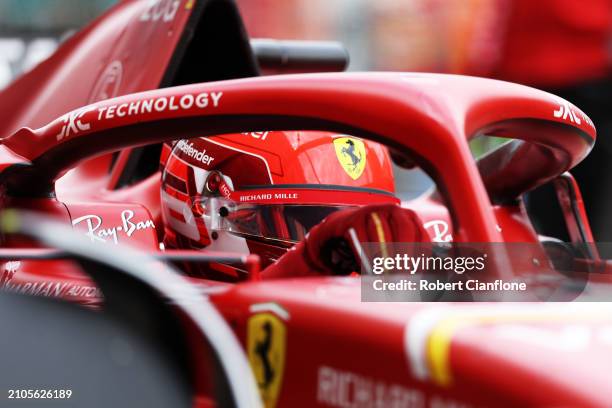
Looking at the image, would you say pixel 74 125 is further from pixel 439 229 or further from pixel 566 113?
pixel 439 229

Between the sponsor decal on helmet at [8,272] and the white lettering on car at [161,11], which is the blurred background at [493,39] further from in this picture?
the sponsor decal on helmet at [8,272]

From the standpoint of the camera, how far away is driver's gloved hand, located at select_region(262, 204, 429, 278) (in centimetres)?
148

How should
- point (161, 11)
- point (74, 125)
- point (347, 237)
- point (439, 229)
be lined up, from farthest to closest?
point (161, 11) < point (439, 229) < point (74, 125) < point (347, 237)

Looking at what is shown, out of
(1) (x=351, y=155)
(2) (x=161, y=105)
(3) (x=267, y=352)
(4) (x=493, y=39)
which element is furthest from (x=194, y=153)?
(4) (x=493, y=39)

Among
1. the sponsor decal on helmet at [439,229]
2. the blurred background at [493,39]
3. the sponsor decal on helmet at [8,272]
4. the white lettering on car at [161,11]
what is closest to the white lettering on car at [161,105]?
the sponsor decal on helmet at [8,272]

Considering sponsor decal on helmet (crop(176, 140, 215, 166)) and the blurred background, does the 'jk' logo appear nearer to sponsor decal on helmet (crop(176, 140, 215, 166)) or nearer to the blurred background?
sponsor decal on helmet (crop(176, 140, 215, 166))

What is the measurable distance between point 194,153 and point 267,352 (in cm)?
109

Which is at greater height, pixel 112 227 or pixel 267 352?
pixel 112 227

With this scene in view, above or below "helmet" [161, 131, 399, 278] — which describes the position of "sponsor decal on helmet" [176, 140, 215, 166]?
above

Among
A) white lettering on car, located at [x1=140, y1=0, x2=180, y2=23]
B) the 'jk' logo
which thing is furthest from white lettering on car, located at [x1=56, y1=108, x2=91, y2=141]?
white lettering on car, located at [x1=140, y1=0, x2=180, y2=23]

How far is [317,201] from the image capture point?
2.12 m

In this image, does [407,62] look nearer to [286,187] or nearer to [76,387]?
[286,187]

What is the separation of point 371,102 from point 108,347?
56cm

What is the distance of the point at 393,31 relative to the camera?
4609mm
